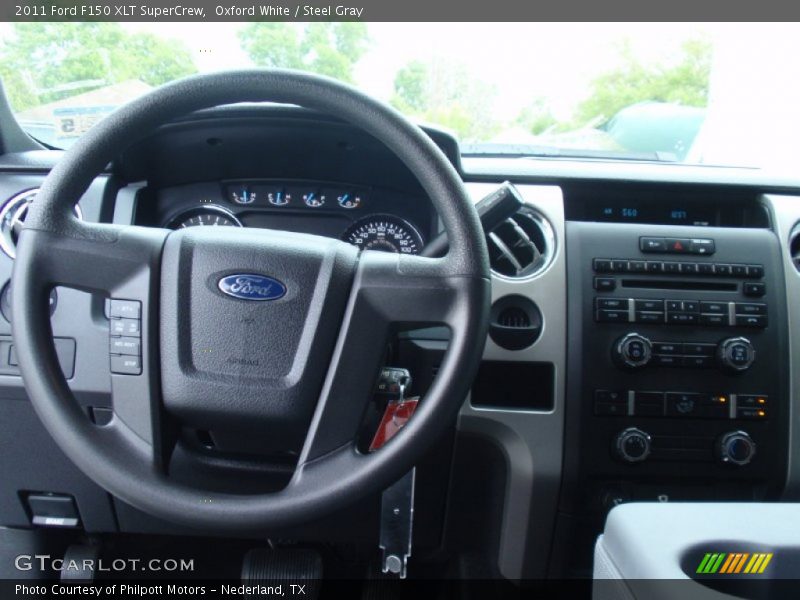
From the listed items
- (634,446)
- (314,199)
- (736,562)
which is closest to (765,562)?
(736,562)

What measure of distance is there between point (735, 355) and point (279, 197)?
92 cm

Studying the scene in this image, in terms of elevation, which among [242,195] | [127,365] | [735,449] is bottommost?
[735,449]

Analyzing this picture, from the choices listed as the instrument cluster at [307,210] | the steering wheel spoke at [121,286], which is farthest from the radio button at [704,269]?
the steering wheel spoke at [121,286]

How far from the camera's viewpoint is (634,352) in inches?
54.4

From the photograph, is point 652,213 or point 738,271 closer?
point 738,271

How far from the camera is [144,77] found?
142 cm

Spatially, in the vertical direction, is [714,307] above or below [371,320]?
below

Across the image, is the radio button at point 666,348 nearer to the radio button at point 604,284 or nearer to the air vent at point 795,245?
the radio button at point 604,284

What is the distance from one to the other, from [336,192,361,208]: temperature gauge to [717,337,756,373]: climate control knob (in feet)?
2.42

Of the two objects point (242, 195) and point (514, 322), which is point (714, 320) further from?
point (242, 195)

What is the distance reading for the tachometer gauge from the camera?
58.9 inches

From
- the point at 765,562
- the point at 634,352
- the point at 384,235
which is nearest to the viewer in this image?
the point at 765,562

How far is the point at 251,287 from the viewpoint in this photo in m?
1.07

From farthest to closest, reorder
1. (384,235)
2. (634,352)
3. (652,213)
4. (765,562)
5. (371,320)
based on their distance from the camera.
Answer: (652,213) → (384,235) → (634,352) → (371,320) → (765,562)
